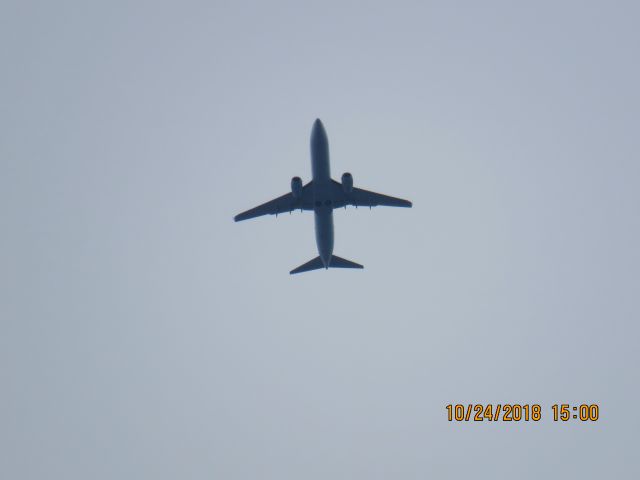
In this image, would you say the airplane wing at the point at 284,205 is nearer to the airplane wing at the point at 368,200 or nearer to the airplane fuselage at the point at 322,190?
the airplane fuselage at the point at 322,190

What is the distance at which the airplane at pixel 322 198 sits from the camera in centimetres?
5706

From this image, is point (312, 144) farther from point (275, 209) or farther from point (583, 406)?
point (583, 406)

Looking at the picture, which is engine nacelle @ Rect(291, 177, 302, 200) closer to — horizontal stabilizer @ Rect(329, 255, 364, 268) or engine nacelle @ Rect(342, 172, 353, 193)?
engine nacelle @ Rect(342, 172, 353, 193)

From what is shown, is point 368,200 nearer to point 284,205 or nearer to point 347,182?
point 347,182

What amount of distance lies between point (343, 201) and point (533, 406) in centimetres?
2961

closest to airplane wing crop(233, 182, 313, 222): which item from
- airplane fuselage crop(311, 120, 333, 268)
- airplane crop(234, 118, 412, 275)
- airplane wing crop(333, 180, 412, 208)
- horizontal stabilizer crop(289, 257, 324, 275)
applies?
airplane crop(234, 118, 412, 275)

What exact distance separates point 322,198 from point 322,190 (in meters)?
0.90

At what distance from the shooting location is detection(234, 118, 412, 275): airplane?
57.1 meters

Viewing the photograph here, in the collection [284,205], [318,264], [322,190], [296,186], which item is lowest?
[318,264]

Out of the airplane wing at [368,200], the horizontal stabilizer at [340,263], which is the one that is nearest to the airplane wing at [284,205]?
the airplane wing at [368,200]

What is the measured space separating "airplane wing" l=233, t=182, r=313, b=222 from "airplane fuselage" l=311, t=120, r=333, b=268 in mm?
2033

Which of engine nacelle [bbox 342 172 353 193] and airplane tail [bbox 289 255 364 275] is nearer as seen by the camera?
engine nacelle [bbox 342 172 353 193]

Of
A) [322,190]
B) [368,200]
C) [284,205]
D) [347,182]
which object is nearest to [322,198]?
[322,190]

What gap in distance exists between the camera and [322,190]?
195ft
